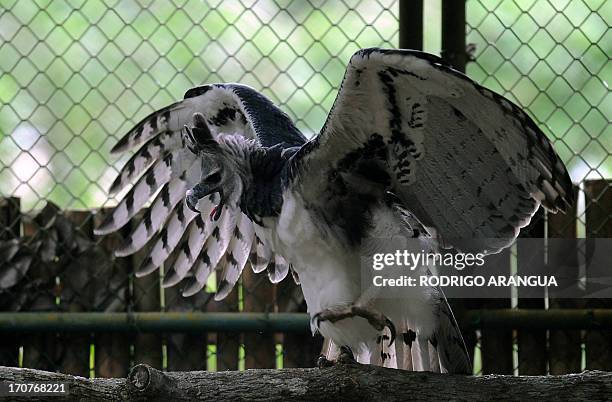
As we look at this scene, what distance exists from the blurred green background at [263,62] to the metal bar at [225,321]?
0.44 meters

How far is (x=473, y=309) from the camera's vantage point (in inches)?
121

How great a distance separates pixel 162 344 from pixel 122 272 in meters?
0.28

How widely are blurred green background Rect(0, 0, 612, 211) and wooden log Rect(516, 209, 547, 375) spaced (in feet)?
0.85

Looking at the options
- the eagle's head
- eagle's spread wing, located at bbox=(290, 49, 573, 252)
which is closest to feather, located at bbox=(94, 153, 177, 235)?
the eagle's head

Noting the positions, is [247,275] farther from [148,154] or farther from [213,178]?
[213,178]

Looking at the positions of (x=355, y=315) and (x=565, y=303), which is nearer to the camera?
(x=355, y=315)

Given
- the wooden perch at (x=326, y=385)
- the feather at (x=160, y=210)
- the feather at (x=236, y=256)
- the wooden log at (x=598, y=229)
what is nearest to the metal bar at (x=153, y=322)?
the feather at (x=236, y=256)

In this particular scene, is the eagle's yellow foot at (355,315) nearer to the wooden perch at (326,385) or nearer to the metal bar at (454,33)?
the wooden perch at (326,385)

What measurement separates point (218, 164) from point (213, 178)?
0.04 m

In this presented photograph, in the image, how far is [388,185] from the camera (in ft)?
Result: 8.45

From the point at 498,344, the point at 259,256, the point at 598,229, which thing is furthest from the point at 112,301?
the point at 598,229

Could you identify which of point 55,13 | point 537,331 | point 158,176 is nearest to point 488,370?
point 537,331

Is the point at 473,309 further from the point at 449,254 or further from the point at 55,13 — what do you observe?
the point at 55,13

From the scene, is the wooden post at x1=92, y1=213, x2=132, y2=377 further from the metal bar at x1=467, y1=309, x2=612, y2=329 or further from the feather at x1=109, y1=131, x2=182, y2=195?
the metal bar at x1=467, y1=309, x2=612, y2=329
